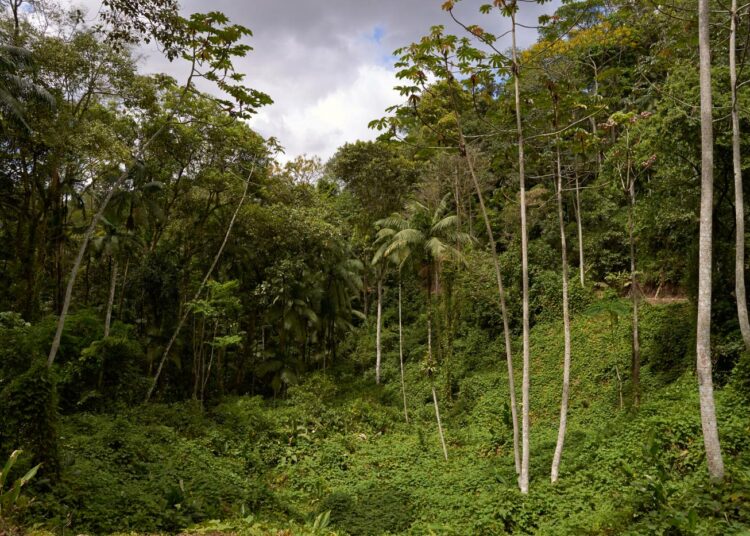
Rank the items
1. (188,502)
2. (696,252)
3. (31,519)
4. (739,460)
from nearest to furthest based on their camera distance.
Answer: (31,519)
(739,460)
(188,502)
(696,252)

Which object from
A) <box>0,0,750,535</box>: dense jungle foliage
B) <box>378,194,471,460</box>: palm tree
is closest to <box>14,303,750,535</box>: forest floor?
<box>0,0,750,535</box>: dense jungle foliage

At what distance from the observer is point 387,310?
2728 centimetres

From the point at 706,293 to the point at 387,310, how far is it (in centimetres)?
2146

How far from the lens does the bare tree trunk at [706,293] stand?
603 cm

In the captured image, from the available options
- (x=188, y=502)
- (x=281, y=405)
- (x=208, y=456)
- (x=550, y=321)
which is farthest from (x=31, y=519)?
(x=550, y=321)

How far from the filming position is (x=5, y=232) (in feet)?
56.3

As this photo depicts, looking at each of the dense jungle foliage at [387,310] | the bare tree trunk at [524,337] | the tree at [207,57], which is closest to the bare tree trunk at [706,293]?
the dense jungle foliage at [387,310]

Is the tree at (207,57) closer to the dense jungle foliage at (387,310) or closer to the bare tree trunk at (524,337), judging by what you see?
the dense jungle foliage at (387,310)

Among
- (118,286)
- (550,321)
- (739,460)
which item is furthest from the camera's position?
(118,286)

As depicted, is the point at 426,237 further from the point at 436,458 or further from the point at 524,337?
the point at 524,337

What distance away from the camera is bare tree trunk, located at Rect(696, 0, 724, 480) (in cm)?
603

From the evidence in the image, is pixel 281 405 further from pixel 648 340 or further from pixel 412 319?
pixel 648 340

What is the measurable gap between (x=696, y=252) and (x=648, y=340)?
4.40 metres

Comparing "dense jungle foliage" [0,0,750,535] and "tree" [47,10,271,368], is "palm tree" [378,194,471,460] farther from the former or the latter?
"tree" [47,10,271,368]
